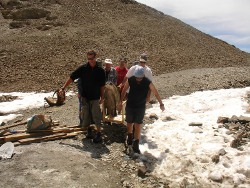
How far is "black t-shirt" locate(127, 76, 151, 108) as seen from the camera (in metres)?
7.82

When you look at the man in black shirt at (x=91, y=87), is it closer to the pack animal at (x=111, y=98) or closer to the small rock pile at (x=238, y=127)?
Answer: the pack animal at (x=111, y=98)

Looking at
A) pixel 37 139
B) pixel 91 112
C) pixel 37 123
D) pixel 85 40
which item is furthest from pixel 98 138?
pixel 85 40

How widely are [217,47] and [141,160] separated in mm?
26826

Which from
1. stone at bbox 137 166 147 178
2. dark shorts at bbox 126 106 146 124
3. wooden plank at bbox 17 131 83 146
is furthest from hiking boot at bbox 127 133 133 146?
wooden plank at bbox 17 131 83 146

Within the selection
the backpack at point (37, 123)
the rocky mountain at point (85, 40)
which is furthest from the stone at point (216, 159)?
the rocky mountain at point (85, 40)

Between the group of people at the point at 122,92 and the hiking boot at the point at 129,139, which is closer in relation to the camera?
the group of people at the point at 122,92

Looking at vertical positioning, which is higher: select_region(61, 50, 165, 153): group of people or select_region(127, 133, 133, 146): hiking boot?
select_region(61, 50, 165, 153): group of people

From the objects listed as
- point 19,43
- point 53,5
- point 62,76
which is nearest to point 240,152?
point 62,76

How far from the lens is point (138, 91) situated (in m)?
7.84

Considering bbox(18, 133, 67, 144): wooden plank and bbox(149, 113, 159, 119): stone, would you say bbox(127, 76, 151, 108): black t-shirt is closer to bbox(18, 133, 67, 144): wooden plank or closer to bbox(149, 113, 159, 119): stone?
bbox(18, 133, 67, 144): wooden plank

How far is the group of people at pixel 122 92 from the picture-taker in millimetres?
7848

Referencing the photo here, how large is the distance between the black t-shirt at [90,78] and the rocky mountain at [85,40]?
10450 millimetres

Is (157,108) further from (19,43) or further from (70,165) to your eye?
(19,43)

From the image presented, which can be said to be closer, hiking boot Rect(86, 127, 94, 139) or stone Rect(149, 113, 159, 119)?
hiking boot Rect(86, 127, 94, 139)
